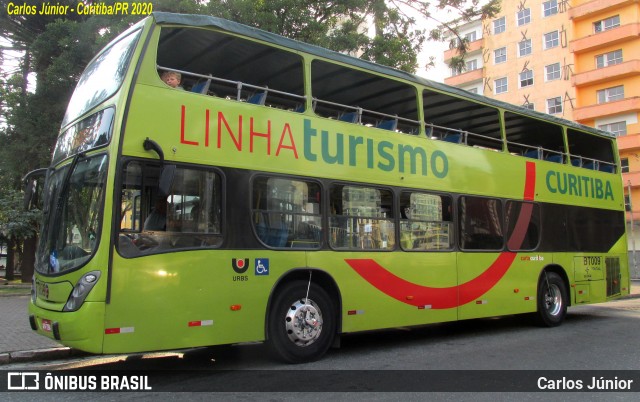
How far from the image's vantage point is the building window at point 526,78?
4450 centimetres

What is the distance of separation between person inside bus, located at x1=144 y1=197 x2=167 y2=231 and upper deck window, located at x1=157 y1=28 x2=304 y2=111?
62.8 inches

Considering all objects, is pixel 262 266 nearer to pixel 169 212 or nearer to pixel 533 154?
pixel 169 212

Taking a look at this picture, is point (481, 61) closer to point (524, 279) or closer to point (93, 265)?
point (524, 279)

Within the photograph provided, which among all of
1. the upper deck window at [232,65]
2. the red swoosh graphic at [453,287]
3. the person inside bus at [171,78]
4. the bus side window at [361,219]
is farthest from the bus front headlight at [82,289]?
the red swoosh graphic at [453,287]

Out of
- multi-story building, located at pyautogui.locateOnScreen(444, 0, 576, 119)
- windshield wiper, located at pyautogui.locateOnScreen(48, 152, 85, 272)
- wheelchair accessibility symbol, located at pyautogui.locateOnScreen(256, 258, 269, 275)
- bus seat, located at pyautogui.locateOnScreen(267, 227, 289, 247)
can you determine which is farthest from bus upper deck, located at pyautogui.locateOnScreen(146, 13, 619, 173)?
multi-story building, located at pyautogui.locateOnScreen(444, 0, 576, 119)

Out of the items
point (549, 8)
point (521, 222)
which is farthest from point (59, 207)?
point (549, 8)

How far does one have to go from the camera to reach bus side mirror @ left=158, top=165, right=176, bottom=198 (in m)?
5.34

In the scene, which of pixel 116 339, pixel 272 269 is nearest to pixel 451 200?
pixel 272 269

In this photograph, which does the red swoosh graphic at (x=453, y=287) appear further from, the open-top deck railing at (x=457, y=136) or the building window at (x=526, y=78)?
the building window at (x=526, y=78)

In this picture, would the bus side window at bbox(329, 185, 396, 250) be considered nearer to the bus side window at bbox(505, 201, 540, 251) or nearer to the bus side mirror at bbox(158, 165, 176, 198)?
the bus side mirror at bbox(158, 165, 176, 198)

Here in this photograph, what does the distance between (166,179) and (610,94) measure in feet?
144

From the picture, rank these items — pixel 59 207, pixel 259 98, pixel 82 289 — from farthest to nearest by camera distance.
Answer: pixel 259 98 → pixel 59 207 → pixel 82 289

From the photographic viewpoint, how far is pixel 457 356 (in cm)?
729

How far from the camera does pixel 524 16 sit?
45.2 metres
